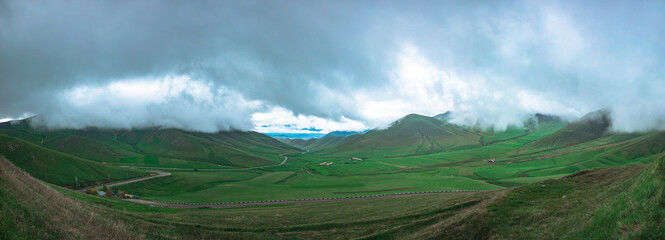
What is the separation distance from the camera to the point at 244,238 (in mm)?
25781

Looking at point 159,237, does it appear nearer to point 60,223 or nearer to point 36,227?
point 60,223

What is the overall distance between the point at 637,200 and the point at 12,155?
186 meters

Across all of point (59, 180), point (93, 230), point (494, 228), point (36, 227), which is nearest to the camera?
point (36, 227)

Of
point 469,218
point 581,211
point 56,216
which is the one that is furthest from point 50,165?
point 581,211

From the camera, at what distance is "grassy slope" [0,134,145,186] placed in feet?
388

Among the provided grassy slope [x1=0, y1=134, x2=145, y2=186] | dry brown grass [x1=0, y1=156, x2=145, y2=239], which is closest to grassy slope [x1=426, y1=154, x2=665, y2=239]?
dry brown grass [x1=0, y1=156, x2=145, y2=239]

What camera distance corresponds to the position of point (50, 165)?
12488cm

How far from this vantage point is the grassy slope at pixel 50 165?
11811 cm

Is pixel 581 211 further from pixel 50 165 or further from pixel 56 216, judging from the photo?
pixel 50 165

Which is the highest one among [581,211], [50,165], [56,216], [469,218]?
[50,165]

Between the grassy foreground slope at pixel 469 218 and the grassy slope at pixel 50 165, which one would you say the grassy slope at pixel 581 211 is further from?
the grassy slope at pixel 50 165

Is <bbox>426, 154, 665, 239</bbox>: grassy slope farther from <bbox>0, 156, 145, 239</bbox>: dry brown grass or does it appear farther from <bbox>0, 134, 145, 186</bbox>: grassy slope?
<bbox>0, 134, 145, 186</bbox>: grassy slope

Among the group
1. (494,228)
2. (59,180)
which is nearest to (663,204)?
(494,228)

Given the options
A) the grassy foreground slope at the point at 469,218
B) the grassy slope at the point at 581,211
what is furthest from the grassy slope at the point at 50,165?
the grassy slope at the point at 581,211
